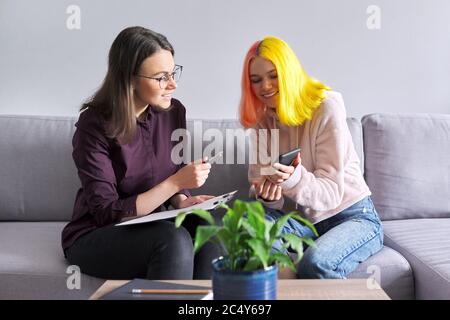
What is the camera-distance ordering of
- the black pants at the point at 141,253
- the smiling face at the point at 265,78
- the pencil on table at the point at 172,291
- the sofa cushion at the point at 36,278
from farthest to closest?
the smiling face at the point at 265,78 → the sofa cushion at the point at 36,278 → the black pants at the point at 141,253 → the pencil on table at the point at 172,291

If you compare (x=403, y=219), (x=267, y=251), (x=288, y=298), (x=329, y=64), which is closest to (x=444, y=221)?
(x=403, y=219)

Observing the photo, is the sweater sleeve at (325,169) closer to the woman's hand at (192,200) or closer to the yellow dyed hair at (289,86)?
the yellow dyed hair at (289,86)

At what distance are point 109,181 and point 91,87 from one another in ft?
2.64

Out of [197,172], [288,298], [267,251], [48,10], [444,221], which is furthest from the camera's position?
[48,10]

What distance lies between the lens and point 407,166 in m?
2.08

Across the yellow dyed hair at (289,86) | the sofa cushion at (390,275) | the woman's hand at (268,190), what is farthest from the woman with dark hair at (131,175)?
the sofa cushion at (390,275)

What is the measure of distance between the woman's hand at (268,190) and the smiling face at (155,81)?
0.38 m

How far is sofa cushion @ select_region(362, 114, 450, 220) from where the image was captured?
6.77 ft

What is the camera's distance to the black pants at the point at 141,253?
1.45 m

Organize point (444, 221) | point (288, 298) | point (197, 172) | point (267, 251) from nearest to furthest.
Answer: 1. point (267, 251)
2. point (288, 298)
3. point (197, 172)
4. point (444, 221)

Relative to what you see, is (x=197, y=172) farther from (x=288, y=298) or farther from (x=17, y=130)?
(x=17, y=130)

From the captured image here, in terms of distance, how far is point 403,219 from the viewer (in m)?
2.08

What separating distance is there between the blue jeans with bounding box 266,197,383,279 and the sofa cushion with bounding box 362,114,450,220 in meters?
0.27

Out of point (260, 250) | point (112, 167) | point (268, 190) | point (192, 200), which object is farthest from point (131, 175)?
point (260, 250)
